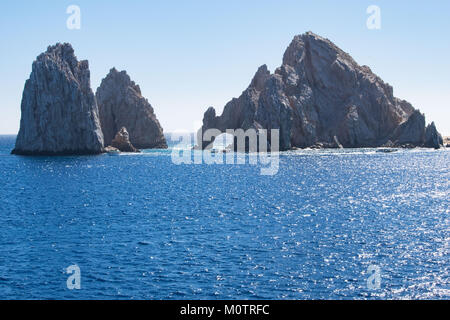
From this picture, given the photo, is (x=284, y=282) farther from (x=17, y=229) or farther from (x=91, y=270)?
(x=17, y=229)

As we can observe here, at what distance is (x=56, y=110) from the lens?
172 meters

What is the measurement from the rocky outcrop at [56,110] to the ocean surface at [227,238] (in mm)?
63745

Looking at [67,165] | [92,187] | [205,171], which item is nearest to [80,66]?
[67,165]

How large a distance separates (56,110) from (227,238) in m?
134

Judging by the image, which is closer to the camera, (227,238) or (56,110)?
(227,238)

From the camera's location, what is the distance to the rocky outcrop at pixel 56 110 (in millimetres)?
170375

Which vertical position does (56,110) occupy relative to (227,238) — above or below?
above

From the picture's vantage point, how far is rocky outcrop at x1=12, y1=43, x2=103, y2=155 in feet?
559

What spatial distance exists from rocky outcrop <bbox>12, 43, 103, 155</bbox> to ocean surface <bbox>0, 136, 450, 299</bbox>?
209 feet

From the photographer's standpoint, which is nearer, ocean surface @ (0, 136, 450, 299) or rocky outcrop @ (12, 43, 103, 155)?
ocean surface @ (0, 136, 450, 299)

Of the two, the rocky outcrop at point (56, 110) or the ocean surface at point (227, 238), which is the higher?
the rocky outcrop at point (56, 110)

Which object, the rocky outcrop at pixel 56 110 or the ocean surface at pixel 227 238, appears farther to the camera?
the rocky outcrop at pixel 56 110

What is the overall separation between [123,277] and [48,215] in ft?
110

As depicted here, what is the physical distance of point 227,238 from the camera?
56125mm
